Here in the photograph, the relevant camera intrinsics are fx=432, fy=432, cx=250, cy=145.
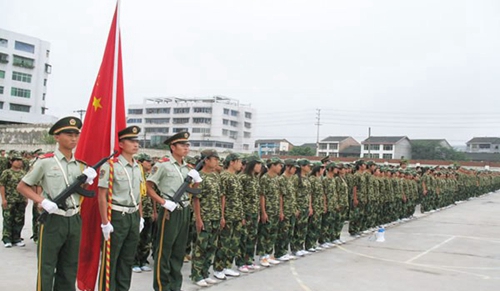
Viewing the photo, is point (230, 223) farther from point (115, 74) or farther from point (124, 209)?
point (115, 74)

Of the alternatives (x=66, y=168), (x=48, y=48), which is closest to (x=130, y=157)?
(x=66, y=168)

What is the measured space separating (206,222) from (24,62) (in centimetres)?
5260

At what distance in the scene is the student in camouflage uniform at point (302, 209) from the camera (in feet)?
24.7

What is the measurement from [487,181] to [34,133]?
3657 cm

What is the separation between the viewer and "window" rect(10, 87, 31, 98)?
163 feet

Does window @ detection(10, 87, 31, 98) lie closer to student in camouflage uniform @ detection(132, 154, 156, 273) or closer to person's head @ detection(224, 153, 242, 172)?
student in camouflage uniform @ detection(132, 154, 156, 273)

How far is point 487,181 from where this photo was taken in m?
27.4

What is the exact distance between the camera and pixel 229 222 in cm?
591

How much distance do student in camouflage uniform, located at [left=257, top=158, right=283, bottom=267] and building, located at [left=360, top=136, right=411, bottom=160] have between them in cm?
5915

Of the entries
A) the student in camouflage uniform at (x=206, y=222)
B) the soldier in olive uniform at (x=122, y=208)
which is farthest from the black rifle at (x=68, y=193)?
the student in camouflage uniform at (x=206, y=222)

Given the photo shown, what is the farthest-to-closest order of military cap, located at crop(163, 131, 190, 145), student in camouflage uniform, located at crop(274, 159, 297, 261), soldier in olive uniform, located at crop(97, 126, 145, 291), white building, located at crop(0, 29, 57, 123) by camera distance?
white building, located at crop(0, 29, 57, 123)
student in camouflage uniform, located at crop(274, 159, 297, 261)
military cap, located at crop(163, 131, 190, 145)
soldier in olive uniform, located at crop(97, 126, 145, 291)

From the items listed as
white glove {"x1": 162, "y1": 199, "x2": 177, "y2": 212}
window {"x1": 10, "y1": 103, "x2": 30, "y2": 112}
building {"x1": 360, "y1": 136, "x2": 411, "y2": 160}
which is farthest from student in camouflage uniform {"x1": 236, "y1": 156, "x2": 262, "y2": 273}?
building {"x1": 360, "y1": 136, "x2": 411, "y2": 160}

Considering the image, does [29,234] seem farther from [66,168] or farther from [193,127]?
[193,127]

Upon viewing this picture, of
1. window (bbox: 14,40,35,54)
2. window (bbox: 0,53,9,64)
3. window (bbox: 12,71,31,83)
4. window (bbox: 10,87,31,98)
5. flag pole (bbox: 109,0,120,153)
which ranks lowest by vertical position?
flag pole (bbox: 109,0,120,153)
